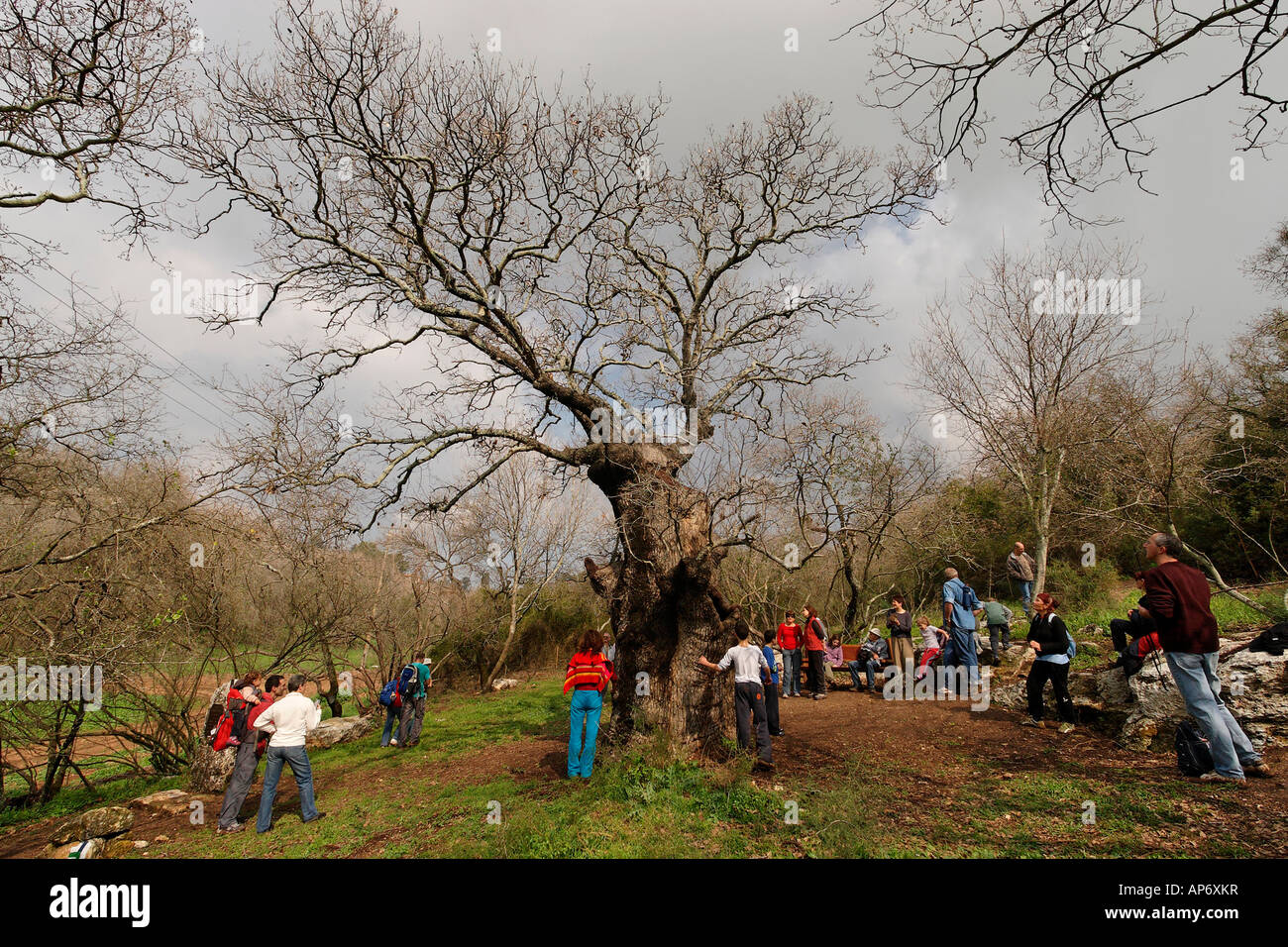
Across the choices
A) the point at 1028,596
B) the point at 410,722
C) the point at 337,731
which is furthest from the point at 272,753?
the point at 1028,596

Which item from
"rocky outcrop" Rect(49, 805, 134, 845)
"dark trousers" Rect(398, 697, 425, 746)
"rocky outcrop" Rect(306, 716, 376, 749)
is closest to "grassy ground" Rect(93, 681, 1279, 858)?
"rocky outcrop" Rect(49, 805, 134, 845)

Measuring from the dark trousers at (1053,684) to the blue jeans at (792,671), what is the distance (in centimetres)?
544

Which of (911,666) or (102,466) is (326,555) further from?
(911,666)

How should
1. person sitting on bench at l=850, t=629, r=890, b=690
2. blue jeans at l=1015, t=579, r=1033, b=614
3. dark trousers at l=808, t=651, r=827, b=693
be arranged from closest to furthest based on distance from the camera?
dark trousers at l=808, t=651, r=827, b=693
person sitting on bench at l=850, t=629, r=890, b=690
blue jeans at l=1015, t=579, r=1033, b=614

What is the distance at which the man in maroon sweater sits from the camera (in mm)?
5152

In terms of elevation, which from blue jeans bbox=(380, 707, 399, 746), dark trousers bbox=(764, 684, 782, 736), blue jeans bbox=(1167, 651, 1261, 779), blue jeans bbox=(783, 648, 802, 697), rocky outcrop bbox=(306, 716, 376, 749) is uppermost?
blue jeans bbox=(1167, 651, 1261, 779)

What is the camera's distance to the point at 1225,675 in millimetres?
7078

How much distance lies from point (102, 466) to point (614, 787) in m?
8.73

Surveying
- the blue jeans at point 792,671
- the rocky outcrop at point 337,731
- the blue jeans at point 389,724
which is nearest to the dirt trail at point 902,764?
the blue jeans at point 389,724

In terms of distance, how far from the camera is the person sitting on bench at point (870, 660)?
509 inches

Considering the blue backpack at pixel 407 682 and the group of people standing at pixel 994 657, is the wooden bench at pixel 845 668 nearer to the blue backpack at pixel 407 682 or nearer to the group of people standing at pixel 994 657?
the group of people standing at pixel 994 657

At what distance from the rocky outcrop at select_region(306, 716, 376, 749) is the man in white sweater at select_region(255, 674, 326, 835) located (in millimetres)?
7058

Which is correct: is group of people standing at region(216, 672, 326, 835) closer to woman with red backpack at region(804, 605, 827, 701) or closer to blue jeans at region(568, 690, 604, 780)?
blue jeans at region(568, 690, 604, 780)
